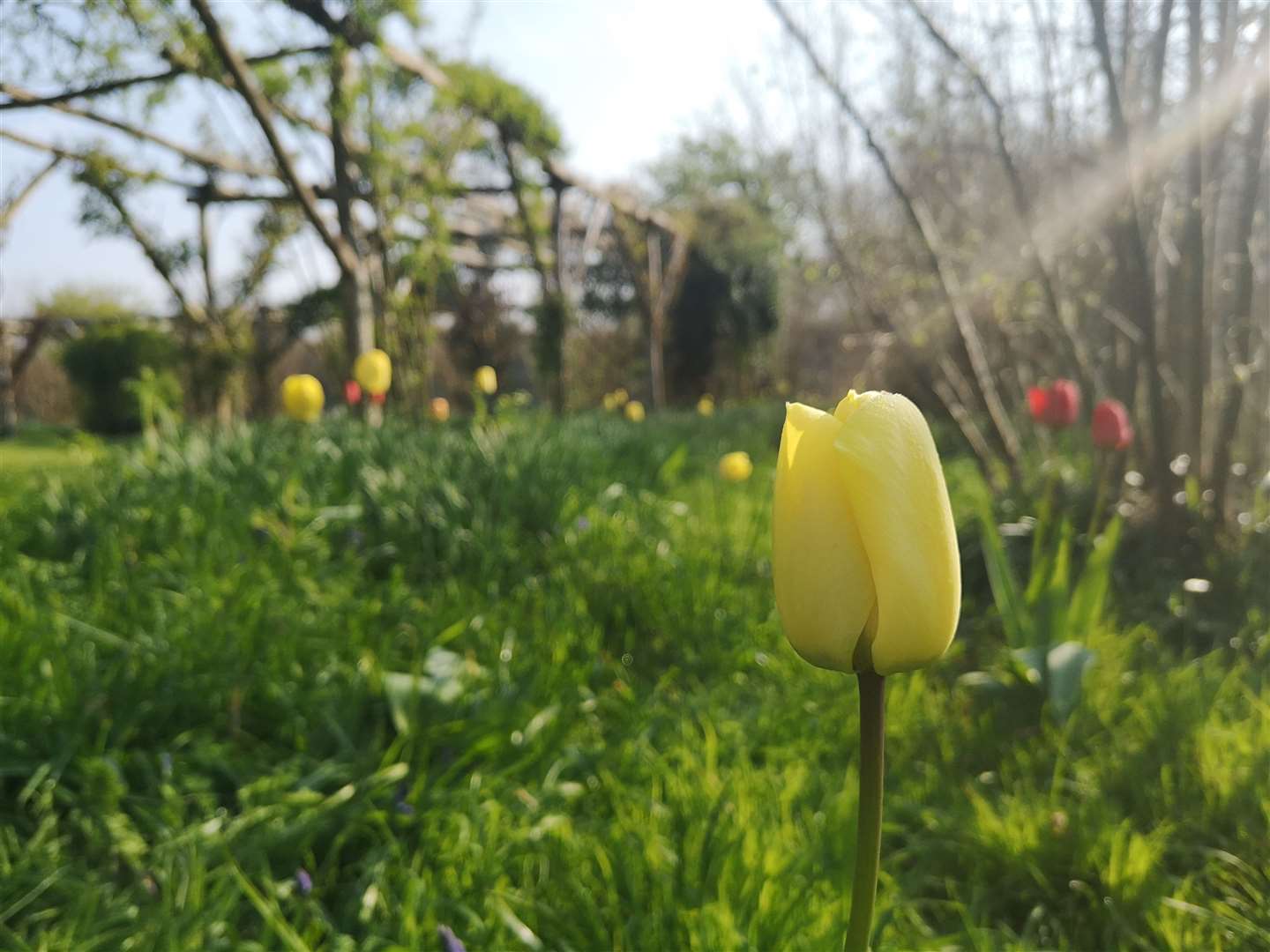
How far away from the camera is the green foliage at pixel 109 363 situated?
36.8 ft

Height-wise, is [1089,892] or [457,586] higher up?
[457,586]

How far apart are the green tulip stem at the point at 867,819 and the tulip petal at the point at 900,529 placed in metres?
0.03

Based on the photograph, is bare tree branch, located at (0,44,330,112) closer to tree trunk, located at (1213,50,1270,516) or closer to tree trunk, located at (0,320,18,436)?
tree trunk, located at (1213,50,1270,516)

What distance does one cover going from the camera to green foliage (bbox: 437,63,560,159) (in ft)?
20.3

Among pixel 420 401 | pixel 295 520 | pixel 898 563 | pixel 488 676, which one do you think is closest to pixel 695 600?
pixel 488 676

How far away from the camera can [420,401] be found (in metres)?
6.22

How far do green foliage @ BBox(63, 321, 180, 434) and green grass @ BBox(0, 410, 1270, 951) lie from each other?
10.2 metres

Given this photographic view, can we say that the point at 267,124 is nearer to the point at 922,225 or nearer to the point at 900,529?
the point at 922,225

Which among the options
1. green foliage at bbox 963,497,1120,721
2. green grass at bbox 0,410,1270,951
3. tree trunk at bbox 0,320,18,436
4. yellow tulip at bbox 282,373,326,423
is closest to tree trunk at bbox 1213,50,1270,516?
green grass at bbox 0,410,1270,951

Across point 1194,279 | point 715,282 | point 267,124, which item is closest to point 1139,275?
point 1194,279

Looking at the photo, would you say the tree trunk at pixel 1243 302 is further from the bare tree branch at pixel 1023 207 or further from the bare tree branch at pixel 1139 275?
the bare tree branch at pixel 1023 207

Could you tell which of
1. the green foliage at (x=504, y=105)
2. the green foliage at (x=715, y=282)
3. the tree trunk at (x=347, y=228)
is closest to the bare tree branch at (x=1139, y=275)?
the tree trunk at (x=347, y=228)

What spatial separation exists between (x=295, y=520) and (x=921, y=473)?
7.17ft

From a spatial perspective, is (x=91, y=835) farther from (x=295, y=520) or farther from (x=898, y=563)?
(x=898, y=563)
